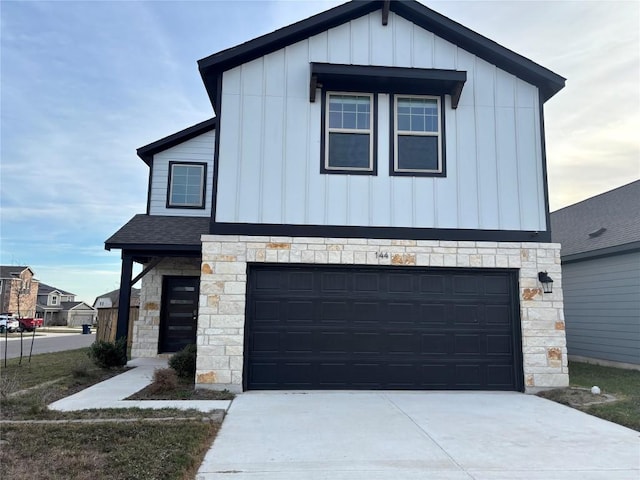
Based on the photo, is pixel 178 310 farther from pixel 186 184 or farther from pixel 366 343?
pixel 366 343

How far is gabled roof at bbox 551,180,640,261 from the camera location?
11500 mm

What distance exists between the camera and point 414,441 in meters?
4.91

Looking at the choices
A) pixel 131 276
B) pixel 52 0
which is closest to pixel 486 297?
pixel 131 276

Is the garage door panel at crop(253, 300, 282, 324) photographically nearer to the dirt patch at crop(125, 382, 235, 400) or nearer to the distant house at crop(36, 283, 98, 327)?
the dirt patch at crop(125, 382, 235, 400)

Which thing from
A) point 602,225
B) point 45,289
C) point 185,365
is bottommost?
point 185,365

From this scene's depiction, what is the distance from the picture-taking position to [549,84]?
8562 mm

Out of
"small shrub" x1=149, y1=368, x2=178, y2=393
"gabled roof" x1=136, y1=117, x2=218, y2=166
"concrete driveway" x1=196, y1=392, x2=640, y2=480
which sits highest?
"gabled roof" x1=136, y1=117, x2=218, y2=166

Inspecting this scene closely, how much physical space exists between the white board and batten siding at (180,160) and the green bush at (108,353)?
11.9ft

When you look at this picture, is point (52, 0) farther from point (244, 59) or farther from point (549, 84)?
point (549, 84)

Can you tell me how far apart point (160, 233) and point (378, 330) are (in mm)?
5747

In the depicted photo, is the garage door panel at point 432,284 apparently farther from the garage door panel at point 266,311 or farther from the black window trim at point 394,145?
the garage door panel at point 266,311

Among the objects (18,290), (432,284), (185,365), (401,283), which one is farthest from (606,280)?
(18,290)

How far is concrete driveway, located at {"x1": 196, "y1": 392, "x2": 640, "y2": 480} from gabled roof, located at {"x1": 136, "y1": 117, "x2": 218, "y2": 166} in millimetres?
7380

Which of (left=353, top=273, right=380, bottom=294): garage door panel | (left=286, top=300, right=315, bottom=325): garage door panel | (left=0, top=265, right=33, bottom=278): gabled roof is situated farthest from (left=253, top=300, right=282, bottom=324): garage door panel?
(left=0, top=265, right=33, bottom=278): gabled roof
